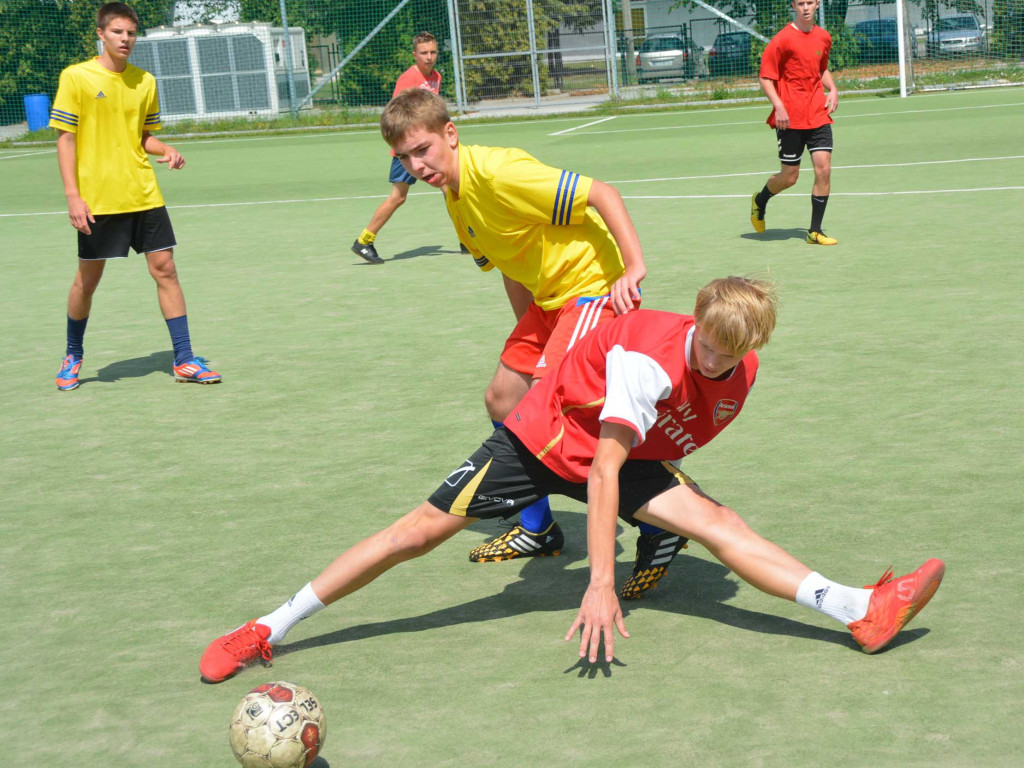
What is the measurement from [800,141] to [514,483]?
25.5ft

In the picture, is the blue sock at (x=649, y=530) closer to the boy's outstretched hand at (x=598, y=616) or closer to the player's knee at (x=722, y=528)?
the player's knee at (x=722, y=528)

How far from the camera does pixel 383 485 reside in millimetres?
5484

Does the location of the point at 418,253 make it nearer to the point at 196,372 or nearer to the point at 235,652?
the point at 196,372

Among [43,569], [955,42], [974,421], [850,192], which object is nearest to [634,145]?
[850,192]

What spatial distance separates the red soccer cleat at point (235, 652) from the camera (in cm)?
379

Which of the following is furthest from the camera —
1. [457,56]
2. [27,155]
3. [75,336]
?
[457,56]

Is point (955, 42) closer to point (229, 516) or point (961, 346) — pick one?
point (961, 346)

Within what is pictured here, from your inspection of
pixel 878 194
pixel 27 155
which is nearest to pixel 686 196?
pixel 878 194

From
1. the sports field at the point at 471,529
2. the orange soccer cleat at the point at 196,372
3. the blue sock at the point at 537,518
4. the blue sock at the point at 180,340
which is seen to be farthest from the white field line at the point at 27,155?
the blue sock at the point at 537,518

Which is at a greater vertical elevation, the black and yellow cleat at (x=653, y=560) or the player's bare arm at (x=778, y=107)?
the player's bare arm at (x=778, y=107)

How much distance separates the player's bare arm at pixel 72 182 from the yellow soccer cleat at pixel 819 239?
244 inches

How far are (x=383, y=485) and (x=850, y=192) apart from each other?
9.21 metres

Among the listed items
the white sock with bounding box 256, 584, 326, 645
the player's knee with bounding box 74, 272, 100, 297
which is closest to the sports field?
the white sock with bounding box 256, 584, 326, 645

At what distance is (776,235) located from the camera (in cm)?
1130
